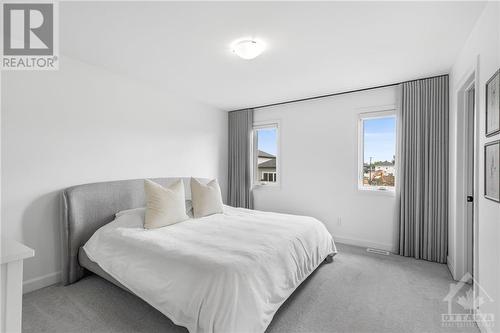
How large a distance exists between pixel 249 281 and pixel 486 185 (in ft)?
6.08

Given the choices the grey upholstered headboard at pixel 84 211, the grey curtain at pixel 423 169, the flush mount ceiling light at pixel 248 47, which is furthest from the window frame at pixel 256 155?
the grey upholstered headboard at pixel 84 211

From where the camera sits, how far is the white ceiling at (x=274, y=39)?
6.19 ft

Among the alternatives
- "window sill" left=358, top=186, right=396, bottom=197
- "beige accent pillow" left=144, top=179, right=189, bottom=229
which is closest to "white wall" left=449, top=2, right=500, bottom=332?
"window sill" left=358, top=186, right=396, bottom=197

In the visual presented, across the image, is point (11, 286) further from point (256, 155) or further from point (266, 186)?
point (256, 155)

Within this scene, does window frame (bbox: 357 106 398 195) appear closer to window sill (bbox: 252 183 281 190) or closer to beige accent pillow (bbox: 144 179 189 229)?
window sill (bbox: 252 183 281 190)

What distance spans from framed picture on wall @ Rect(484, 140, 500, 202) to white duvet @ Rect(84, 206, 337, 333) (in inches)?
59.4

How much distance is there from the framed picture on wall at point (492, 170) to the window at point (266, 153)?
3.08m

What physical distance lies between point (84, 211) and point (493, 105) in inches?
146

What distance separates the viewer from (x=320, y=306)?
2.20m

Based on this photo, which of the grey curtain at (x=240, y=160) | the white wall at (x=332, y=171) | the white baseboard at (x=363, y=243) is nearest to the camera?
the white baseboard at (x=363, y=243)

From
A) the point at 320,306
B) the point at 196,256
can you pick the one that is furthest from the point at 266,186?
the point at 196,256

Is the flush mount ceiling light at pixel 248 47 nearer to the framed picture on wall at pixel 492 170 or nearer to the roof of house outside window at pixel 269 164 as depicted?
the framed picture on wall at pixel 492 170

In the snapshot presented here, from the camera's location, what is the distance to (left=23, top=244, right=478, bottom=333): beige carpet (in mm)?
1928

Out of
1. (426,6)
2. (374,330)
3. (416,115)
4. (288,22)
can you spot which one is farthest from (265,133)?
(374,330)
